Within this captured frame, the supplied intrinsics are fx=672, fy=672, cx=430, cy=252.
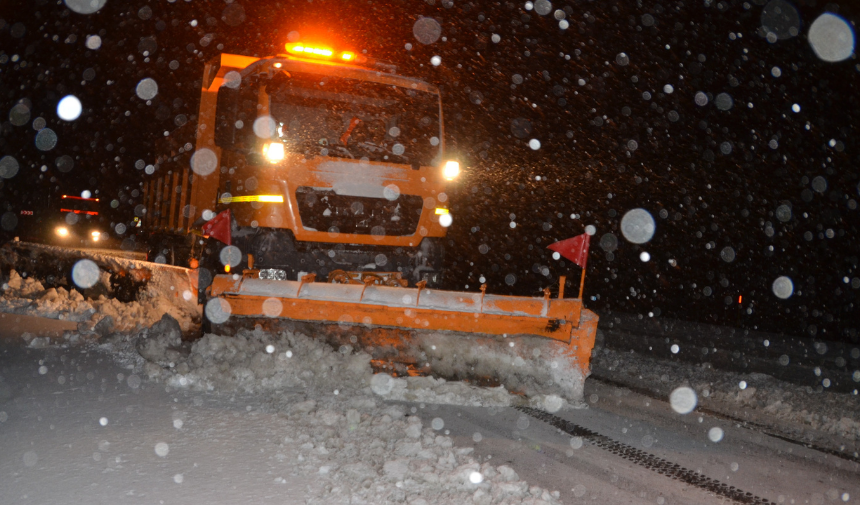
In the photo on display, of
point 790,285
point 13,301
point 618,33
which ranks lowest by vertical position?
point 13,301

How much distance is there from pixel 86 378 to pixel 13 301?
6296 millimetres

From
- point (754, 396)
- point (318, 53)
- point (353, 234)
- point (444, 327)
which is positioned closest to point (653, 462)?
point (444, 327)

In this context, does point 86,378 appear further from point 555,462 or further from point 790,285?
point 790,285

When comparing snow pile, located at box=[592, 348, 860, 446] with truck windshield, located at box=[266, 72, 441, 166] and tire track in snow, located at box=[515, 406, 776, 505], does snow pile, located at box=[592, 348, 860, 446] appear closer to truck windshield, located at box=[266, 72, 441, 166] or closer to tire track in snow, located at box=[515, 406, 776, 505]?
tire track in snow, located at box=[515, 406, 776, 505]

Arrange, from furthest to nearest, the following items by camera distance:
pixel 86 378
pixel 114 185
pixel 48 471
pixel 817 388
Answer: pixel 114 185 → pixel 817 388 → pixel 86 378 → pixel 48 471

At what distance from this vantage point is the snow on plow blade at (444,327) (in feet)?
17.8

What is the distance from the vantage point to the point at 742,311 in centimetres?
1420

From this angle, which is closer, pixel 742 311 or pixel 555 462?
pixel 555 462


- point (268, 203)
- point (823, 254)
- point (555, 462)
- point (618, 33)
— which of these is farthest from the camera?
point (618, 33)

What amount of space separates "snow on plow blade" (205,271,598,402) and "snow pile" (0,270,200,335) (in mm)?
1595

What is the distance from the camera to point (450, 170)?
283 inches

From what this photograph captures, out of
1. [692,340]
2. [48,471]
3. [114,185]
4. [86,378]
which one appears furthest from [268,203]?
[114,185]

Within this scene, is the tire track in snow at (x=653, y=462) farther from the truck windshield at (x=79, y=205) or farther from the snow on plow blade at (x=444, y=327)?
the truck windshield at (x=79, y=205)

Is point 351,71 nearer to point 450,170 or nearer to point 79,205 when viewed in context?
point 450,170
